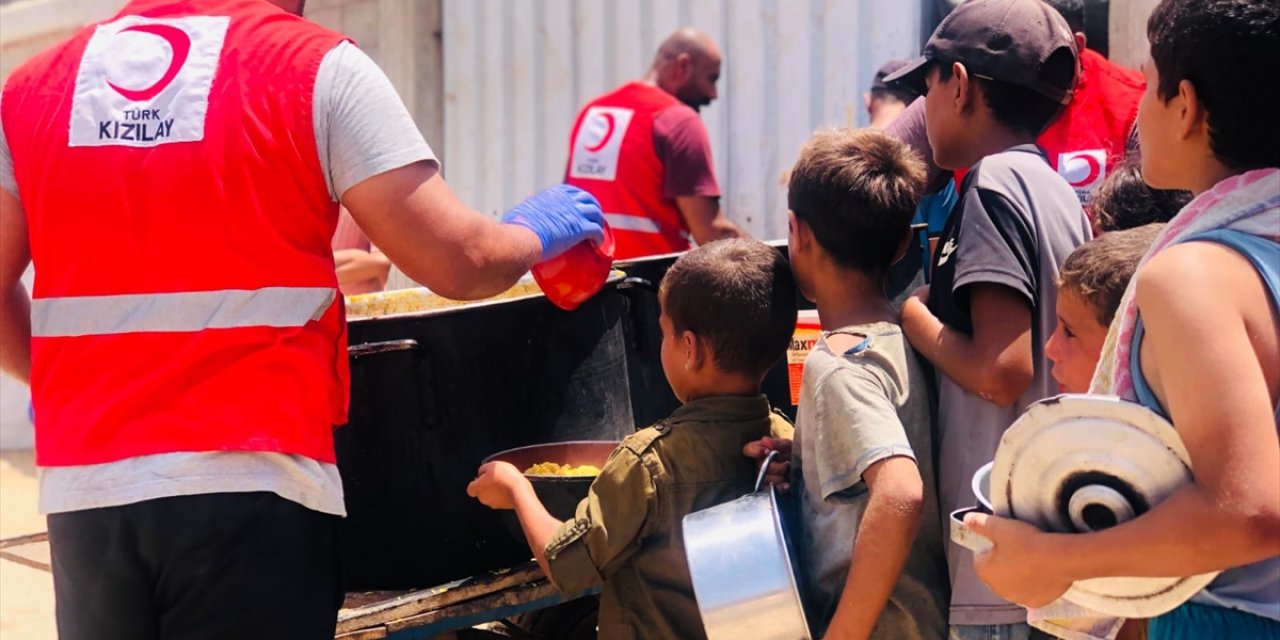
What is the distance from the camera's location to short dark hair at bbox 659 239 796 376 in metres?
2.46

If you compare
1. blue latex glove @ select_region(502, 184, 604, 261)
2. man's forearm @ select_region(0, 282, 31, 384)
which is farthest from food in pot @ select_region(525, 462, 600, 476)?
man's forearm @ select_region(0, 282, 31, 384)

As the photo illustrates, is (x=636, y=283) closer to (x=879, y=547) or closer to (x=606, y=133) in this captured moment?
(x=879, y=547)

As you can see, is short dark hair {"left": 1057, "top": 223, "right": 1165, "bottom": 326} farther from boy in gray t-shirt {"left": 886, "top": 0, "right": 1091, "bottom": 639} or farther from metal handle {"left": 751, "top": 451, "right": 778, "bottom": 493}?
metal handle {"left": 751, "top": 451, "right": 778, "bottom": 493}

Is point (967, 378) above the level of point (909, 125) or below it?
below

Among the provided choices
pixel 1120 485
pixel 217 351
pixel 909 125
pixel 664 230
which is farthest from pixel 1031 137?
pixel 664 230

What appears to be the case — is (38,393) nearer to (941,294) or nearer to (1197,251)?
(941,294)

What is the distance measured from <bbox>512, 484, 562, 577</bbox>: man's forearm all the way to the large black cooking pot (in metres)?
0.31

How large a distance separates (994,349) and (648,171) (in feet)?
10.7

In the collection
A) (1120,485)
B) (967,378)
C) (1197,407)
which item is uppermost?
(1197,407)

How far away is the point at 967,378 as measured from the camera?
224cm

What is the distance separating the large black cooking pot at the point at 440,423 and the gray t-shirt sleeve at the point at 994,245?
0.94 metres

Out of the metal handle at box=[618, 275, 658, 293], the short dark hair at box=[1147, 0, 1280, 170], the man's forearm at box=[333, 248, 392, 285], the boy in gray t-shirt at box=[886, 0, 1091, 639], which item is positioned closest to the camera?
the short dark hair at box=[1147, 0, 1280, 170]

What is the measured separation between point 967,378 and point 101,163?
1.40 meters

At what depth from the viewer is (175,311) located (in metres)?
2.05
